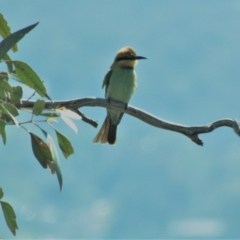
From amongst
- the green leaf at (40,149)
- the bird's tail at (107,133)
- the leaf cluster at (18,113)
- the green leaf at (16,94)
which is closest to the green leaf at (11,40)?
the leaf cluster at (18,113)

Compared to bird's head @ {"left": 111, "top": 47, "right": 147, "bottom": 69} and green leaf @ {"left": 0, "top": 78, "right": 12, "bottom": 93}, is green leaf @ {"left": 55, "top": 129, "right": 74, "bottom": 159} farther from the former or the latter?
bird's head @ {"left": 111, "top": 47, "right": 147, "bottom": 69}

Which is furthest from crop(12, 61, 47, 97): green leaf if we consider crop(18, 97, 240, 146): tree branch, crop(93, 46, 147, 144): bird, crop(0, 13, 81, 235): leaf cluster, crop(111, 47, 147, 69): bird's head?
crop(111, 47, 147, 69): bird's head

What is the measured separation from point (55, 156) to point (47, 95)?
6.0 inches

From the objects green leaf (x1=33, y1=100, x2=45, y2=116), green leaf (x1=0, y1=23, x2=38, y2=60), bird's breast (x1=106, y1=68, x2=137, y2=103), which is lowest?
A: green leaf (x1=0, y1=23, x2=38, y2=60)

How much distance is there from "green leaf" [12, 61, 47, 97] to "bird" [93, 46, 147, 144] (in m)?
2.92

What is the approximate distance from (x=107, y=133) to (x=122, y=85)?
0.46m

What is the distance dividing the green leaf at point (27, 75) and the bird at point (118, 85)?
9.58 feet

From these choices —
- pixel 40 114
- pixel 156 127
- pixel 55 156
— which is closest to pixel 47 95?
pixel 40 114

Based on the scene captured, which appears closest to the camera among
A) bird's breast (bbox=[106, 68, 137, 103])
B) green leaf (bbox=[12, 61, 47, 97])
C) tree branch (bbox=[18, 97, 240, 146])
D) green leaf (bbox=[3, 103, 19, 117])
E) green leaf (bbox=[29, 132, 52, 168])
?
green leaf (bbox=[3, 103, 19, 117])

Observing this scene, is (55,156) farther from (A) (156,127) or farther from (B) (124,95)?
(B) (124,95)

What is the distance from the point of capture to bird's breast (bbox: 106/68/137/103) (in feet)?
14.4

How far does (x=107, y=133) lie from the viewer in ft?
15.4

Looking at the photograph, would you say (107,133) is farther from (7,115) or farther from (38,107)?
(7,115)

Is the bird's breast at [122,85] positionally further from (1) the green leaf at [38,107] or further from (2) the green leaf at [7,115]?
(2) the green leaf at [7,115]
